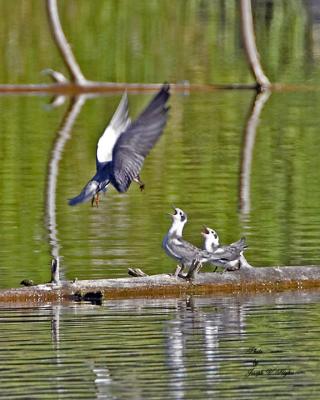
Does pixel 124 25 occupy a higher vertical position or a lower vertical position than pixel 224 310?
higher

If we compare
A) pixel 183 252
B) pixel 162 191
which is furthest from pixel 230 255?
pixel 162 191

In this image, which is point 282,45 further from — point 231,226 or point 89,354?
point 89,354

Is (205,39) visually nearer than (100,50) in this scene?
No

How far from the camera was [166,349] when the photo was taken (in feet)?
34.0

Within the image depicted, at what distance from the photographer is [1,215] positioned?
1686cm

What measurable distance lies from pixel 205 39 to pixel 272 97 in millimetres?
6728

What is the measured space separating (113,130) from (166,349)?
240 cm

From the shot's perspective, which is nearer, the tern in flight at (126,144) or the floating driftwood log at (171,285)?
the floating driftwood log at (171,285)

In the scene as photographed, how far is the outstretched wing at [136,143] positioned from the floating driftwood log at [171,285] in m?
0.83

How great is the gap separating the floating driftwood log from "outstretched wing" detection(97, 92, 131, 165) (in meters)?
1.08

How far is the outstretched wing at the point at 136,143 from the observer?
1222 cm

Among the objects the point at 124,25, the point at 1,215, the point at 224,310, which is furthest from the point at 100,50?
the point at 224,310

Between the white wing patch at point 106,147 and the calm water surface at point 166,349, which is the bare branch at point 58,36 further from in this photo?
the calm water surface at point 166,349

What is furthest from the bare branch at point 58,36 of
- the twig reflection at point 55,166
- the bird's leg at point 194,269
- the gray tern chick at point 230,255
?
the bird's leg at point 194,269
